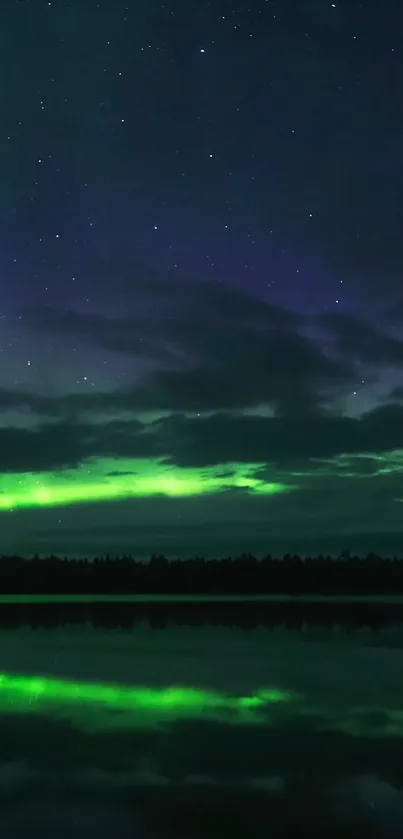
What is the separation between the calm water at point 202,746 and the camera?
10.6m

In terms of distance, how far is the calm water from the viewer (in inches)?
416

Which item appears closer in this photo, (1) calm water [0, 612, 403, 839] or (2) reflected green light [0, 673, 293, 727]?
(1) calm water [0, 612, 403, 839]

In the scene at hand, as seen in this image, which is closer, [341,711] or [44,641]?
[341,711]

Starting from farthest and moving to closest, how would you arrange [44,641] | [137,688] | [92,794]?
[44,641], [137,688], [92,794]

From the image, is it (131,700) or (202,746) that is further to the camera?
(131,700)

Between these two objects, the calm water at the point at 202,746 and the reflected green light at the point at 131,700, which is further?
the reflected green light at the point at 131,700

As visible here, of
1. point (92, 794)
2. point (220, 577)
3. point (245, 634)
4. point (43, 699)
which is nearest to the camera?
point (92, 794)

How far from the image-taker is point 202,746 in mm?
14695

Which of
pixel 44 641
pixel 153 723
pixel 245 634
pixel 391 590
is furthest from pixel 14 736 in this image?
pixel 391 590

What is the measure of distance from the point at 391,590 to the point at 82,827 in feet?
400

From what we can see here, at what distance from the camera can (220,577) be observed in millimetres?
136875

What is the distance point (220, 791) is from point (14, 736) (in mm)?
5132

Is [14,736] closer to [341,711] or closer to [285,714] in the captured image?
[285,714]

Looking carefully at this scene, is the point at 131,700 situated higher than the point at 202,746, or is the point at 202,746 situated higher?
the point at 131,700
